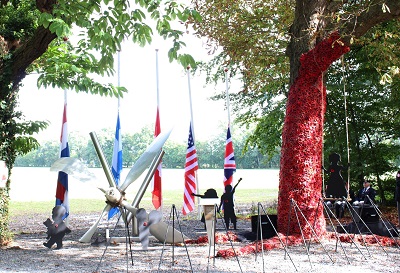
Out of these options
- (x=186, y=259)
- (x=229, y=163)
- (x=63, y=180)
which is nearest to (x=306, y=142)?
(x=186, y=259)

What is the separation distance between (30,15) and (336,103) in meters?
12.4

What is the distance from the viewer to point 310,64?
35.6 ft

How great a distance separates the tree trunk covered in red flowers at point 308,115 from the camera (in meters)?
10.7

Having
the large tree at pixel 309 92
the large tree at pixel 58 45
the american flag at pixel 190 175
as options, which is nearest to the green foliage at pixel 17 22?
the large tree at pixel 58 45

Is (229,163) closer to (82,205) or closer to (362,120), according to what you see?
(362,120)

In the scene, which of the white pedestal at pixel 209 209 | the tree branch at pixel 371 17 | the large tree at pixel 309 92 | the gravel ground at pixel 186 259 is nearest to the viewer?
the gravel ground at pixel 186 259

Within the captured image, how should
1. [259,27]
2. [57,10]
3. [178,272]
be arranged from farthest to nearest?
[259,27] → [57,10] → [178,272]

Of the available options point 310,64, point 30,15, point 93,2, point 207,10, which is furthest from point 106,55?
point 207,10

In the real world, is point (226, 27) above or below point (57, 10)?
above

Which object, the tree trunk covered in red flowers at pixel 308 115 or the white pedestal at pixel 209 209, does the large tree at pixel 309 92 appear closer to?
the tree trunk covered in red flowers at pixel 308 115

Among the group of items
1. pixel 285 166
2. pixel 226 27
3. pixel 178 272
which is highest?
pixel 226 27

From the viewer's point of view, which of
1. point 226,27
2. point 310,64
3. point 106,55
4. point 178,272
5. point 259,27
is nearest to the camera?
point 178,272

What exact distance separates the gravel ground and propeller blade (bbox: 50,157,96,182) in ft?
4.74

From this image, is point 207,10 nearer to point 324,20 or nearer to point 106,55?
point 324,20
